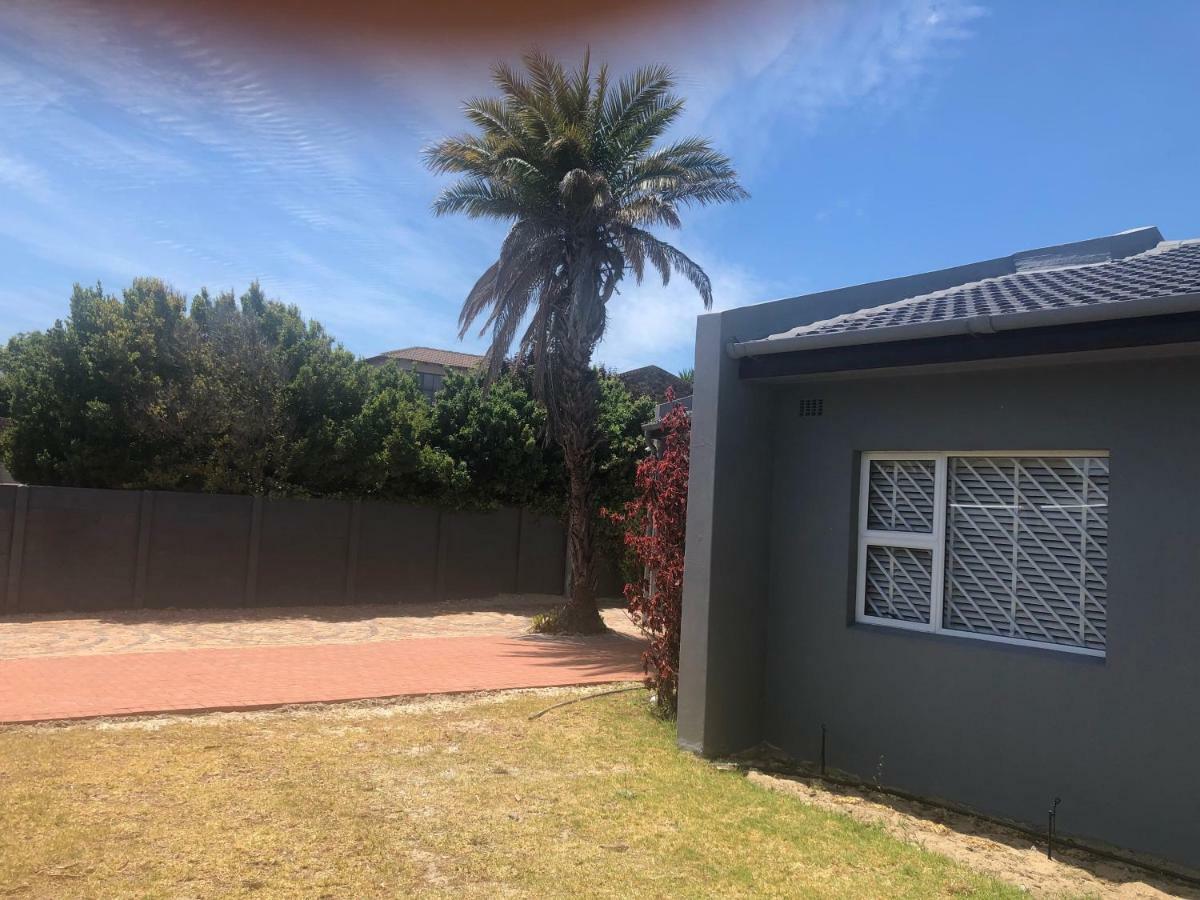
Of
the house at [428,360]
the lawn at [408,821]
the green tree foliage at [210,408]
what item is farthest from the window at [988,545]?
the house at [428,360]

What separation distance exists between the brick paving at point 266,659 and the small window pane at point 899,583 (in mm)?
4106

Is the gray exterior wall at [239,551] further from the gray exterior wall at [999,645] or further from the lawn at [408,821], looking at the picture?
the gray exterior wall at [999,645]

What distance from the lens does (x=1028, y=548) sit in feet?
18.4

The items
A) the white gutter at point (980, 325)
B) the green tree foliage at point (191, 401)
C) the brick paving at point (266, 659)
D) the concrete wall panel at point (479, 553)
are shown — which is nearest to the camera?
the white gutter at point (980, 325)

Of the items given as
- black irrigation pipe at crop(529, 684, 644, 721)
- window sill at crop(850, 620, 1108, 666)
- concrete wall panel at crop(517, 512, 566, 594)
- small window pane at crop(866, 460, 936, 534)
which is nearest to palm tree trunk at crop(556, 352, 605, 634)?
black irrigation pipe at crop(529, 684, 644, 721)

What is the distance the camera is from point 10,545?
12766 millimetres

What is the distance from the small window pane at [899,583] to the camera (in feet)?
20.0

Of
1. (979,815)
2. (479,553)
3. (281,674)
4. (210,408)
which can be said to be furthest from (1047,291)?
(479,553)

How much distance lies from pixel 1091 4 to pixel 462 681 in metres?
8.67

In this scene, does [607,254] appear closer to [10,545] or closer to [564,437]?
[564,437]

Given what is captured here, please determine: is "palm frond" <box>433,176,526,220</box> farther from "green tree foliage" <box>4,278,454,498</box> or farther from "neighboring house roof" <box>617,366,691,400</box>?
"neighboring house roof" <box>617,366,691,400</box>

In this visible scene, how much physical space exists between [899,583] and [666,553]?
2.18m

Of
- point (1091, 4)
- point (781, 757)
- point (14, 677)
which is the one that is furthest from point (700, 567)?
point (14, 677)

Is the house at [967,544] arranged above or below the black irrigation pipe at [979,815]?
above
